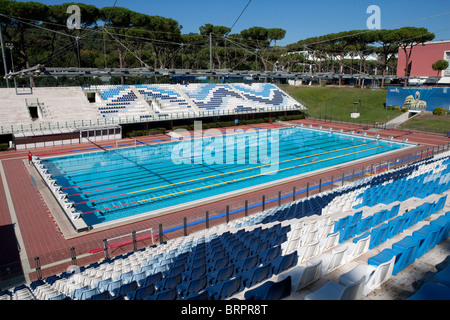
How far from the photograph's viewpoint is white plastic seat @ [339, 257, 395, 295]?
5439 millimetres

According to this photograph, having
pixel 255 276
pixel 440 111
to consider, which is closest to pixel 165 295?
pixel 255 276

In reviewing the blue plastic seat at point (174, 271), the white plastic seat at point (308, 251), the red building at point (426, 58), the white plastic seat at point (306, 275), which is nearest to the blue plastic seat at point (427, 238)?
the white plastic seat at point (308, 251)

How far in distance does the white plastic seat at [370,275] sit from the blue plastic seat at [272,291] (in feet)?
3.11

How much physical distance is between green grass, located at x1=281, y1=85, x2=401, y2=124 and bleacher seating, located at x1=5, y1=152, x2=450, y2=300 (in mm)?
33810

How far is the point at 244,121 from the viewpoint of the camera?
39.2m

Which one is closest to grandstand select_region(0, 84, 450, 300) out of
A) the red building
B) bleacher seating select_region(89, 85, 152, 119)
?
bleacher seating select_region(89, 85, 152, 119)

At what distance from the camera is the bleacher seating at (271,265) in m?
5.57

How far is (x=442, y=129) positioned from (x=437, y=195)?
26364mm

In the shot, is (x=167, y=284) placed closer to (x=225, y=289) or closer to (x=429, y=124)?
(x=225, y=289)

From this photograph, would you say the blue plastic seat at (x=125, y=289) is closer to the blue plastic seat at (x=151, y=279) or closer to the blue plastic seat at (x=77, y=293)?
the blue plastic seat at (x=151, y=279)

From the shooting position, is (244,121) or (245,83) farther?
(245,83)

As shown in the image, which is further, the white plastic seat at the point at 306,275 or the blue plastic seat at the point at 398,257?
the blue plastic seat at the point at 398,257
